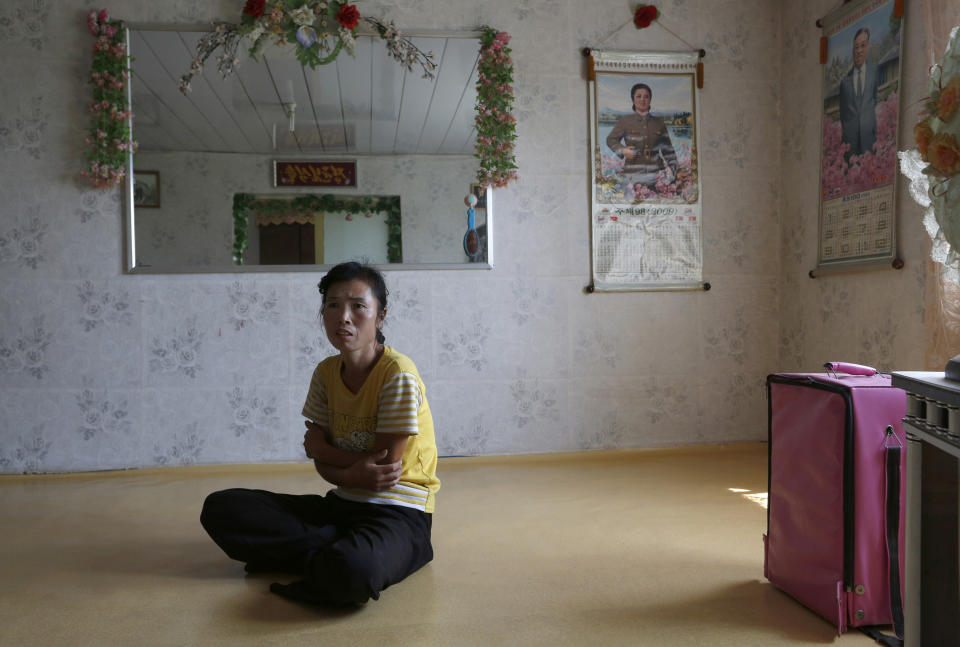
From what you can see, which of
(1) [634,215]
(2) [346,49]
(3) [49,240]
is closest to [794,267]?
(1) [634,215]

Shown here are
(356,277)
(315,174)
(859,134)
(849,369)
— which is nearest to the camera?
(849,369)

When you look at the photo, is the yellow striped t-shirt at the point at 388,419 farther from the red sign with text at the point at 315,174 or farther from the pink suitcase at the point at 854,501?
the red sign with text at the point at 315,174

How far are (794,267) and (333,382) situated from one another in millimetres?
2633

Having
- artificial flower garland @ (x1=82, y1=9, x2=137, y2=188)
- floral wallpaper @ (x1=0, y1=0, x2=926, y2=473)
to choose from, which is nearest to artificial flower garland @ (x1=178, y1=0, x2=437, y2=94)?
floral wallpaper @ (x1=0, y1=0, x2=926, y2=473)

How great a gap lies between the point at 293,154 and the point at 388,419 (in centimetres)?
Result: 195

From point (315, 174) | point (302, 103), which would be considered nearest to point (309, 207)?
point (315, 174)

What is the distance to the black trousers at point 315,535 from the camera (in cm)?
175

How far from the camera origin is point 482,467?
3.43 meters

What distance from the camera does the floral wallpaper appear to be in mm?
3340

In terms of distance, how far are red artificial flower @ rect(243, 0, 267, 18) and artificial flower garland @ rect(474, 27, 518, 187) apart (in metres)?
1.04

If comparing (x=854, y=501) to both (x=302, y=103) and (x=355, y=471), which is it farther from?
(x=302, y=103)

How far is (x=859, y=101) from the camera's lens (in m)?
3.06

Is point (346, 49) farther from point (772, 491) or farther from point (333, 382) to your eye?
point (772, 491)

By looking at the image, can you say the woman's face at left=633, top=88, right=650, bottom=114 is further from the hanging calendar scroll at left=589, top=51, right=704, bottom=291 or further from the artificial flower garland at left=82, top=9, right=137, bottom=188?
the artificial flower garland at left=82, top=9, right=137, bottom=188
